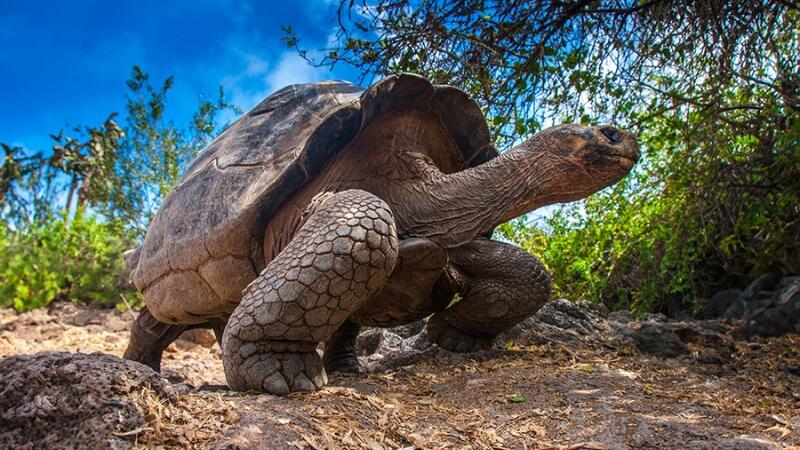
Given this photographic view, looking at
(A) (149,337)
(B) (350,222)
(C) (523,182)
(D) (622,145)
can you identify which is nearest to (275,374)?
(B) (350,222)

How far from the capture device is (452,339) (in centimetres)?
388

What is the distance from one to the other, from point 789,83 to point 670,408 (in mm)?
2750

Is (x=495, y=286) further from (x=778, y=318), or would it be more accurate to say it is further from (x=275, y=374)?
(x=778, y=318)

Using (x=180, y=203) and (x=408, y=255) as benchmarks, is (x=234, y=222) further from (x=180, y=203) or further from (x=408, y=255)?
(x=408, y=255)

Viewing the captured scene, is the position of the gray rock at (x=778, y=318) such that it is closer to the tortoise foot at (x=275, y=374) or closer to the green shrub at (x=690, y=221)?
the green shrub at (x=690, y=221)

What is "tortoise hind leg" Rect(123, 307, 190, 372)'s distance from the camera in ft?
15.1

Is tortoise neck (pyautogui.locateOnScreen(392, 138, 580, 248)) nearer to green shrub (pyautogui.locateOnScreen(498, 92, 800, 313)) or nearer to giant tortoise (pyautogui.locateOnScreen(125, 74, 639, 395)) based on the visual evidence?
giant tortoise (pyautogui.locateOnScreen(125, 74, 639, 395))

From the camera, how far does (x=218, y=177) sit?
359 cm

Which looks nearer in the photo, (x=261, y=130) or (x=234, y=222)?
(x=234, y=222)

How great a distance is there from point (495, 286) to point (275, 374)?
61.5 inches

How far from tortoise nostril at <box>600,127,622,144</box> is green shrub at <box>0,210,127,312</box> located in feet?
29.6

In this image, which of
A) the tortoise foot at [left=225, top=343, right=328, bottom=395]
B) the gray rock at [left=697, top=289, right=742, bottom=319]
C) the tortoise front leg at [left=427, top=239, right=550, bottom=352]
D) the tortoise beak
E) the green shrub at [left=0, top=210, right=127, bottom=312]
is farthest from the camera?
the green shrub at [left=0, top=210, right=127, bottom=312]

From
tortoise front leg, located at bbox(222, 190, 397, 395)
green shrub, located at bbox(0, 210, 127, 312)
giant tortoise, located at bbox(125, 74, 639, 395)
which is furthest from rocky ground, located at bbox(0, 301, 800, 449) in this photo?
green shrub, located at bbox(0, 210, 127, 312)

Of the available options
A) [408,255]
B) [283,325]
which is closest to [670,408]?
[408,255]
